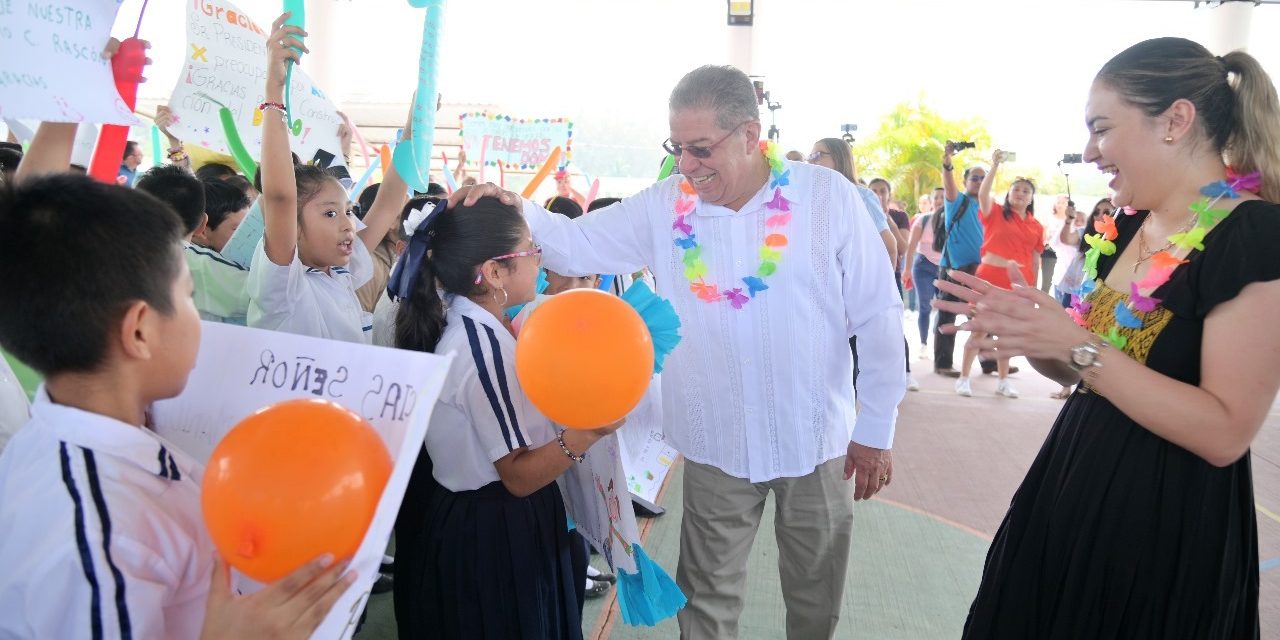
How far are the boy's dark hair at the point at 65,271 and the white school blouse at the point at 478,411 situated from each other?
68 centimetres

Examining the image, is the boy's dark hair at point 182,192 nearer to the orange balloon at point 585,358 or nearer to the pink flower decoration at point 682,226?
the pink flower decoration at point 682,226

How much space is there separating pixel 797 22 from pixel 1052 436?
35.9 ft

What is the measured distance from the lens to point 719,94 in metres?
1.88

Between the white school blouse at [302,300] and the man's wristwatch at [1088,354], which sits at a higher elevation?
the man's wristwatch at [1088,354]

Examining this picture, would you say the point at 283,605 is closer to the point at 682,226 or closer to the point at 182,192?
the point at 682,226

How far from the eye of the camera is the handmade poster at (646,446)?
2148mm

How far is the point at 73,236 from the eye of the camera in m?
0.94

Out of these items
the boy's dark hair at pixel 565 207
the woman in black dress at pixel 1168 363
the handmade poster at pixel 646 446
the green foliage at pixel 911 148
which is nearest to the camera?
the woman in black dress at pixel 1168 363

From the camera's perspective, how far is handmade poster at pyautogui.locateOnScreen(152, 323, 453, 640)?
892 millimetres

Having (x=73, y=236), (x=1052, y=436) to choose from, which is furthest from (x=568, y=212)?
(x=73, y=236)

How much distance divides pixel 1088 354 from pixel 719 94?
1.01 m

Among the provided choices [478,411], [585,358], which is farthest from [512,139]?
[585,358]

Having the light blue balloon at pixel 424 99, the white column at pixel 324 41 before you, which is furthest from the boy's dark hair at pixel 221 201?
the white column at pixel 324 41

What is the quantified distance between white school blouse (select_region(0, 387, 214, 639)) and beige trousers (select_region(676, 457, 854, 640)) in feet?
4.13
